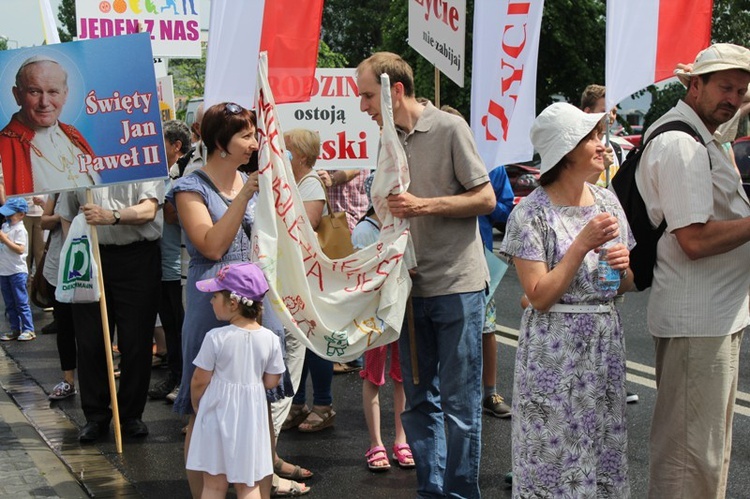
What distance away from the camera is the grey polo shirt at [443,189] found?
4.76m

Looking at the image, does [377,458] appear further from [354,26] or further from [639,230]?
[354,26]

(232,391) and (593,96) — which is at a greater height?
(593,96)

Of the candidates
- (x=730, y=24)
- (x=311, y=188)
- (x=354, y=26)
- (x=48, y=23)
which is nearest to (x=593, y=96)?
(x=311, y=188)

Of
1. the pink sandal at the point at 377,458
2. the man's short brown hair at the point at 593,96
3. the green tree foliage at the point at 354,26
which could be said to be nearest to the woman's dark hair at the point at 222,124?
the pink sandal at the point at 377,458

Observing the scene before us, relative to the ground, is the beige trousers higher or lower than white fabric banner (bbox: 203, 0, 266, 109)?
lower

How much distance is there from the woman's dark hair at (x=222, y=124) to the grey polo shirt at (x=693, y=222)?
1.93 metres

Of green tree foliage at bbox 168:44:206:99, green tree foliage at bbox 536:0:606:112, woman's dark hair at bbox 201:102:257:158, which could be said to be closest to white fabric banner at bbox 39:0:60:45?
woman's dark hair at bbox 201:102:257:158

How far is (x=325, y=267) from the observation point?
4777mm

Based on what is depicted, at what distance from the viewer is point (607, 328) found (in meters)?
3.79

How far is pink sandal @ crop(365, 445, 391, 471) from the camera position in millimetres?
5861

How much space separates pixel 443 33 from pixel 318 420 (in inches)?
109

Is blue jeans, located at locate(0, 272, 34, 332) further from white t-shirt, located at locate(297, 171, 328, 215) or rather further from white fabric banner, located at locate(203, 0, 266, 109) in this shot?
white t-shirt, located at locate(297, 171, 328, 215)

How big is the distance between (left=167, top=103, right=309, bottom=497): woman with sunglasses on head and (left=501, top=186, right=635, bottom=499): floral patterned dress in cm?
146

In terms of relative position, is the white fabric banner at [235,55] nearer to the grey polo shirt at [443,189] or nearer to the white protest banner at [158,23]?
the grey polo shirt at [443,189]
